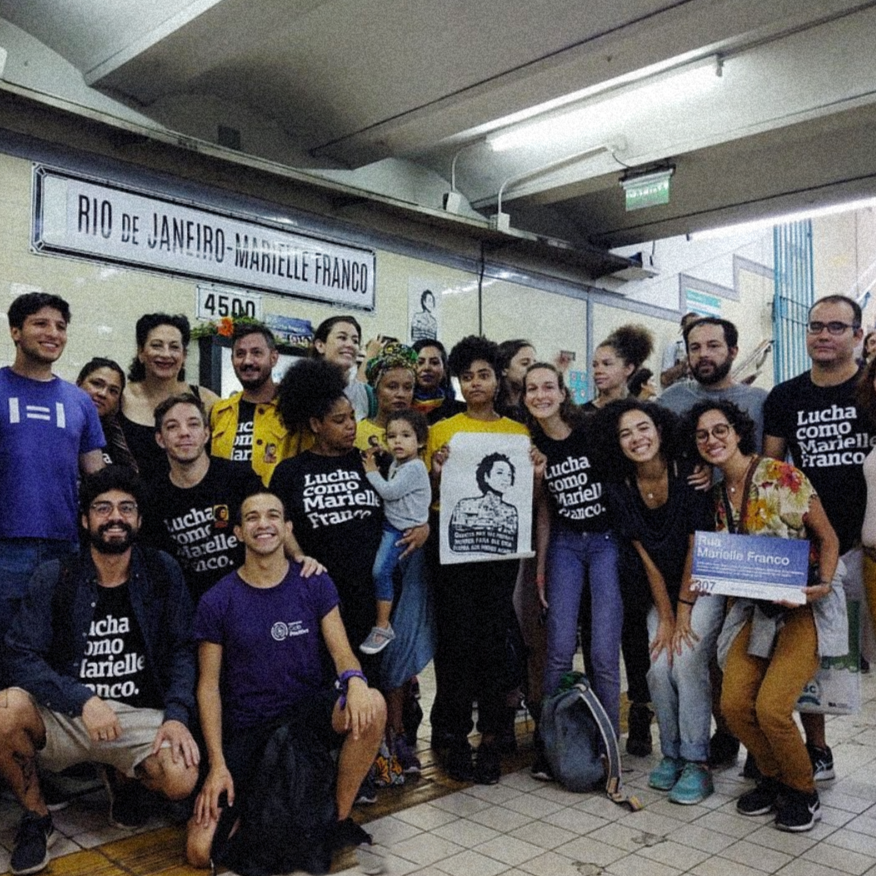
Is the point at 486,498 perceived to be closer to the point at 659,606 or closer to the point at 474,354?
the point at 474,354

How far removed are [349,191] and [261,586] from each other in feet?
15.6

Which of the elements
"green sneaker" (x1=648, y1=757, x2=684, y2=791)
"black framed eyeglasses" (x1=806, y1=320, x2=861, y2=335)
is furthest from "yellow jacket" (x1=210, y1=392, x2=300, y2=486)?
"black framed eyeglasses" (x1=806, y1=320, x2=861, y2=335)

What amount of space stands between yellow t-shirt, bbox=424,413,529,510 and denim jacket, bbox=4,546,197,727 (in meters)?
1.28

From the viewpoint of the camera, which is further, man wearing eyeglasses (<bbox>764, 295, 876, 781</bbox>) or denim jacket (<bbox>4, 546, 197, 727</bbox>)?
man wearing eyeglasses (<bbox>764, 295, 876, 781</bbox>)

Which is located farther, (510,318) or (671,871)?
(510,318)

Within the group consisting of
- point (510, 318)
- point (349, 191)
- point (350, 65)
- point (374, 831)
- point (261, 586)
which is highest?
point (350, 65)

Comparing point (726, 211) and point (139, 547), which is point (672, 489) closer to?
point (139, 547)

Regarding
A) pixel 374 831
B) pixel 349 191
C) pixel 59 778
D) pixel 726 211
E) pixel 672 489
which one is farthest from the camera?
pixel 726 211

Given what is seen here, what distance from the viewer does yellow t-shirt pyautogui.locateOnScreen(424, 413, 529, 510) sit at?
3941mm

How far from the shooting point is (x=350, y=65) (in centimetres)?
611

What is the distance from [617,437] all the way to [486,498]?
2.15 feet

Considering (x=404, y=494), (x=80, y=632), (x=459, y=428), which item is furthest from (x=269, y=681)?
(x=459, y=428)

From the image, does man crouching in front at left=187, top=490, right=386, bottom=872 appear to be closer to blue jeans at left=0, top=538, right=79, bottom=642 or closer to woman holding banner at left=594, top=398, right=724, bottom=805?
blue jeans at left=0, top=538, right=79, bottom=642

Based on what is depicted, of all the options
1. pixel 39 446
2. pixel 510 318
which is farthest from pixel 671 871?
pixel 510 318
